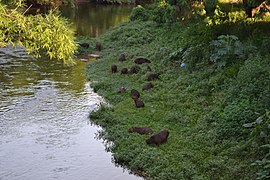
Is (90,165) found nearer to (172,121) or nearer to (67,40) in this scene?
(172,121)

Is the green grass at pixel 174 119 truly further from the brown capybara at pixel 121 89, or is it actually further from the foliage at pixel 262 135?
the foliage at pixel 262 135

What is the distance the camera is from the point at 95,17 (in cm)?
4594

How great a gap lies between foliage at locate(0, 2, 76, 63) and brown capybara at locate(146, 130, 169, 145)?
4495mm

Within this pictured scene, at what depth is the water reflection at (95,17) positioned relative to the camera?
37.8 m

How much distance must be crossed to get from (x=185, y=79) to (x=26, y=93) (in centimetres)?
674

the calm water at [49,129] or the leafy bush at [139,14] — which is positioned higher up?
the leafy bush at [139,14]

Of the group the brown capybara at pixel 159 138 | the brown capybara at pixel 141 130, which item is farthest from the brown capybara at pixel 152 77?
the brown capybara at pixel 159 138

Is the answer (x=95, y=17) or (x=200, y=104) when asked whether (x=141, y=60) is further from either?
(x=95, y=17)

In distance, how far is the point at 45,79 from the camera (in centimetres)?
Answer: 2050

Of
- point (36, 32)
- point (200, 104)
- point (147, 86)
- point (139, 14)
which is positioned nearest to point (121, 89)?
point (147, 86)

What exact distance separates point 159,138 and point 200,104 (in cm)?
287

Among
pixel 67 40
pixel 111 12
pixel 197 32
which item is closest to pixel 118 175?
pixel 67 40

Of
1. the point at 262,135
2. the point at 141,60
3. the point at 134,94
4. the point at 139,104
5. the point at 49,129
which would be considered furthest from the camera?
the point at 141,60

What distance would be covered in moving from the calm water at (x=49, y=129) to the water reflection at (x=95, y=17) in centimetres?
1541
